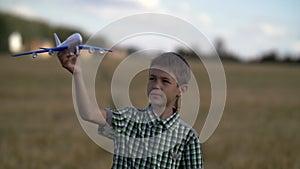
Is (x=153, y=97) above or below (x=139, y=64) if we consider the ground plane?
below

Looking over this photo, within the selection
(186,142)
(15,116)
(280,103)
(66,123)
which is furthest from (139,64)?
(280,103)

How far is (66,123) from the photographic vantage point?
37.1ft

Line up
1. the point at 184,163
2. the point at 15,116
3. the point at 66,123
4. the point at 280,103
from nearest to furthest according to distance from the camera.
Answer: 1. the point at 184,163
2. the point at 66,123
3. the point at 15,116
4. the point at 280,103

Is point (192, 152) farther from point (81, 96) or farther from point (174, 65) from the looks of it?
point (81, 96)

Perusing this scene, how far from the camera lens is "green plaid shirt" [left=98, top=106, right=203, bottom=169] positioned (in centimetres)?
283

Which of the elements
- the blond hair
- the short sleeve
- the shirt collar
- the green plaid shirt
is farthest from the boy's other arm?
the short sleeve

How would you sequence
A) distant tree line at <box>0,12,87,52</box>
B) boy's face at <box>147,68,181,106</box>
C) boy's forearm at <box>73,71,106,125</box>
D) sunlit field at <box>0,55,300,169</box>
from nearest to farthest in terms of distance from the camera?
1. boy's forearm at <box>73,71,106,125</box>
2. boy's face at <box>147,68,181,106</box>
3. sunlit field at <box>0,55,300,169</box>
4. distant tree line at <box>0,12,87,52</box>

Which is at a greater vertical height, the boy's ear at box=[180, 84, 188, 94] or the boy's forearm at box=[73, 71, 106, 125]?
the boy's ear at box=[180, 84, 188, 94]

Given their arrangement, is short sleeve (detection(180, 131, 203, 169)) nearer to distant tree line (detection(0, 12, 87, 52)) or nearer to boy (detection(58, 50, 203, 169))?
boy (detection(58, 50, 203, 169))

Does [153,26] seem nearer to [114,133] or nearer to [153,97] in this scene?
[153,97]

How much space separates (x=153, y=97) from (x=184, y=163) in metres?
0.50

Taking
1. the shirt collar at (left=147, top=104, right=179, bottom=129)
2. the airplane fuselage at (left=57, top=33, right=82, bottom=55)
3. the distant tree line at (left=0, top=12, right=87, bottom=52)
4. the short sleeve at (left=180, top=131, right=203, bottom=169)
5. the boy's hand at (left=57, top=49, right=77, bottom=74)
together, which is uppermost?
the distant tree line at (left=0, top=12, right=87, bottom=52)

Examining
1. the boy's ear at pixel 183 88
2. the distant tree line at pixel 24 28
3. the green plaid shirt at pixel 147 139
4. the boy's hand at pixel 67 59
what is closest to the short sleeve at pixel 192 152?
the green plaid shirt at pixel 147 139

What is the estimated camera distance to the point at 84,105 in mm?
2656
